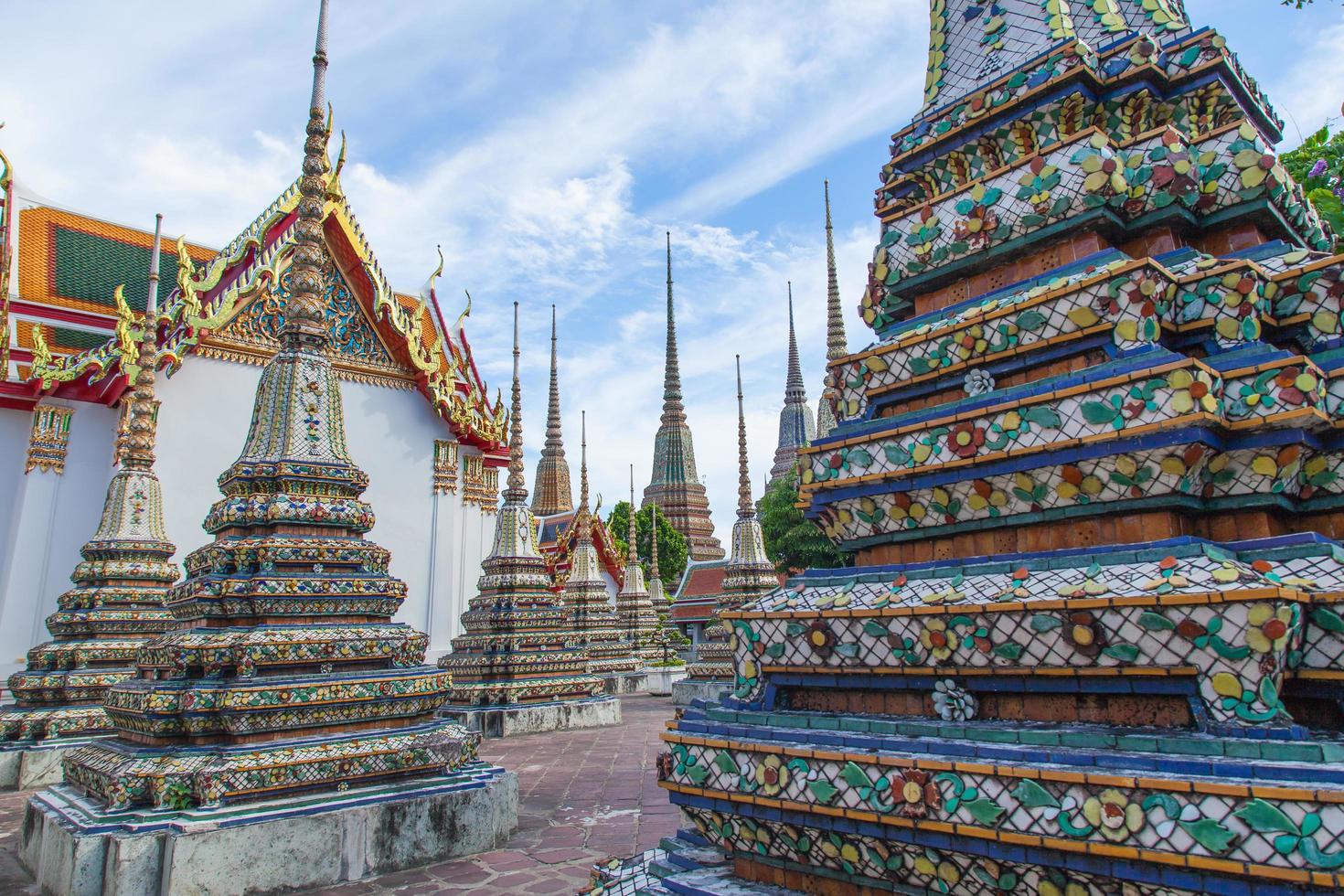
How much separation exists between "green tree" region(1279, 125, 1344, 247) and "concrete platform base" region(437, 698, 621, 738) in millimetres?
8960

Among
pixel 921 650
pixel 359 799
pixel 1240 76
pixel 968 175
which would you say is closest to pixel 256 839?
pixel 359 799

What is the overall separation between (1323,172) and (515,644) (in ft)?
30.5

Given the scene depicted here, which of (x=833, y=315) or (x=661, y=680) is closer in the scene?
(x=661, y=680)

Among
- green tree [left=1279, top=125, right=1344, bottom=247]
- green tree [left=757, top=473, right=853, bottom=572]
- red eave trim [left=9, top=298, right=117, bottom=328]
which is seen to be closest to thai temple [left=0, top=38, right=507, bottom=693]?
red eave trim [left=9, top=298, right=117, bottom=328]

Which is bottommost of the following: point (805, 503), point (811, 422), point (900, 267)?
point (805, 503)

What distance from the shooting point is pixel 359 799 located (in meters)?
4.31

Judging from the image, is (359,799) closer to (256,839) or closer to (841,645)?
(256,839)

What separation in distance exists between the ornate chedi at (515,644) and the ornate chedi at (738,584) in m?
1.98

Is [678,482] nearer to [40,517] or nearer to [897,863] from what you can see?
[40,517]

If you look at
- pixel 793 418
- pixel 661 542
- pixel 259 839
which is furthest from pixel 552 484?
pixel 259 839

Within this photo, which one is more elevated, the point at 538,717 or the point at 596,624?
the point at 596,624

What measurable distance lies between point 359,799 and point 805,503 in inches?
112

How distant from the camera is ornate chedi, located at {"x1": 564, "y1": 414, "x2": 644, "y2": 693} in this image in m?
16.5

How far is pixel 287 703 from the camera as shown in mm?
4426
